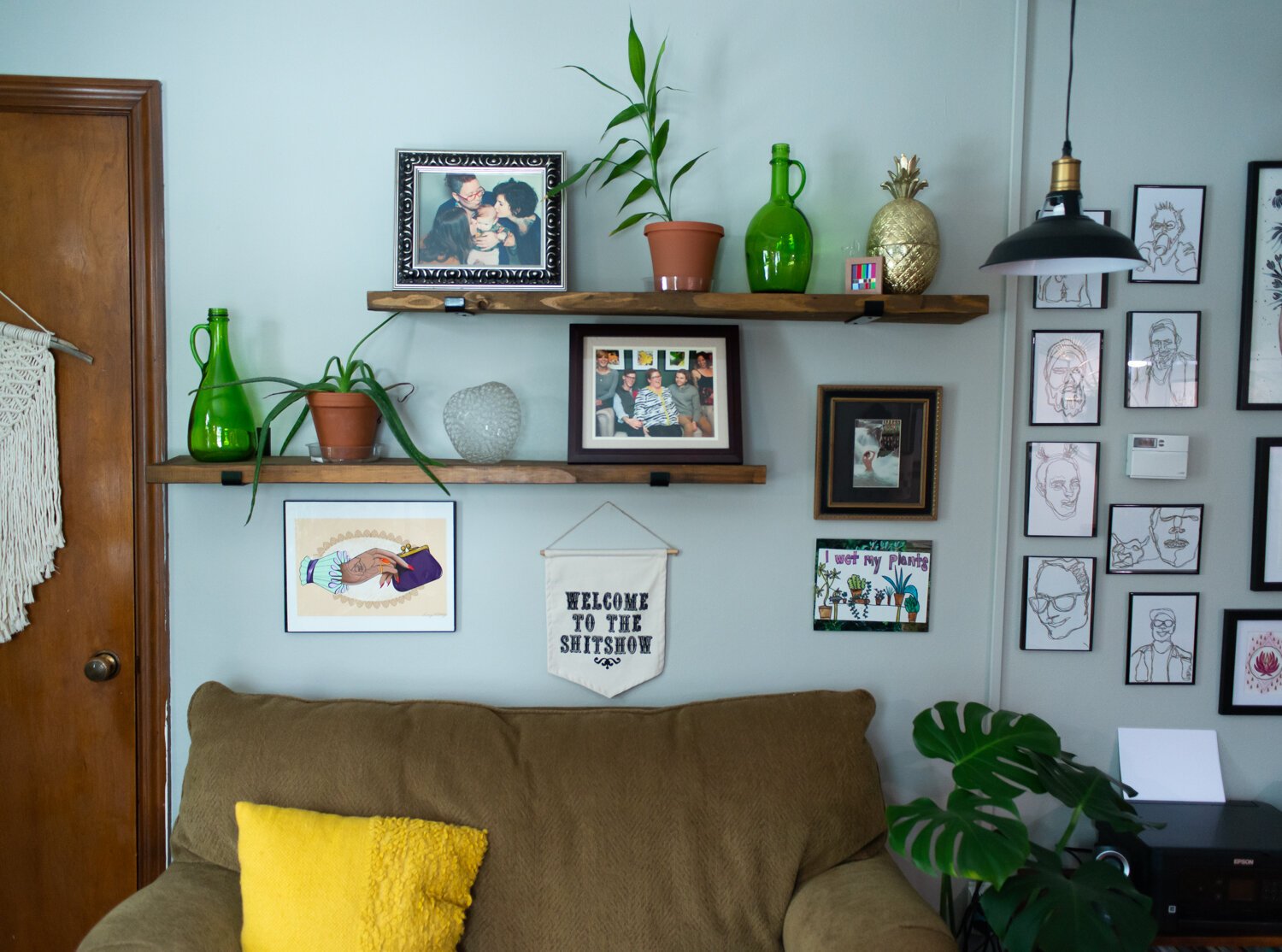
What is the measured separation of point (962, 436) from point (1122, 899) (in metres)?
0.98

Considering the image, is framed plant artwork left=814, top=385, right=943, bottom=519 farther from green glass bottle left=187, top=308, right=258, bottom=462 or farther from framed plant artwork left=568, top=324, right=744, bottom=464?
green glass bottle left=187, top=308, right=258, bottom=462

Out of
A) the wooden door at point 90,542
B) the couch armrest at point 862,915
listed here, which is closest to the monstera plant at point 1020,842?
the couch armrest at point 862,915

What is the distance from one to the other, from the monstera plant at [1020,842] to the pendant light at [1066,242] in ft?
2.90

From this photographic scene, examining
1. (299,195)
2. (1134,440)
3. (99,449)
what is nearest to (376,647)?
(99,449)

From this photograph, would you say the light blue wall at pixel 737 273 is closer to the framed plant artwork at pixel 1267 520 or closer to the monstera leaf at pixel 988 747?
the framed plant artwork at pixel 1267 520

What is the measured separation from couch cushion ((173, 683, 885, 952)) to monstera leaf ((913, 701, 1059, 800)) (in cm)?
17

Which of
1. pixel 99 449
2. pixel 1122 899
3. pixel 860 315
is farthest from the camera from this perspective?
pixel 99 449

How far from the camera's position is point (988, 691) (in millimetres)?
1984

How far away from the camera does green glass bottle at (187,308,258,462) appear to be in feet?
5.84

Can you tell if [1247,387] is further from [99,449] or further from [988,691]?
[99,449]

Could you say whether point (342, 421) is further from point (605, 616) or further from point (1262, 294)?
point (1262, 294)

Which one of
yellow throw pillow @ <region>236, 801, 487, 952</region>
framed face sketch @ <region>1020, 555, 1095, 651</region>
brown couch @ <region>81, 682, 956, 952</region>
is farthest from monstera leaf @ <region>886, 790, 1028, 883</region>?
yellow throw pillow @ <region>236, 801, 487, 952</region>

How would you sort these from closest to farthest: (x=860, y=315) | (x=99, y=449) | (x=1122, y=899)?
1. (x=1122, y=899)
2. (x=860, y=315)
3. (x=99, y=449)

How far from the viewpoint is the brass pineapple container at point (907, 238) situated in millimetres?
1770
